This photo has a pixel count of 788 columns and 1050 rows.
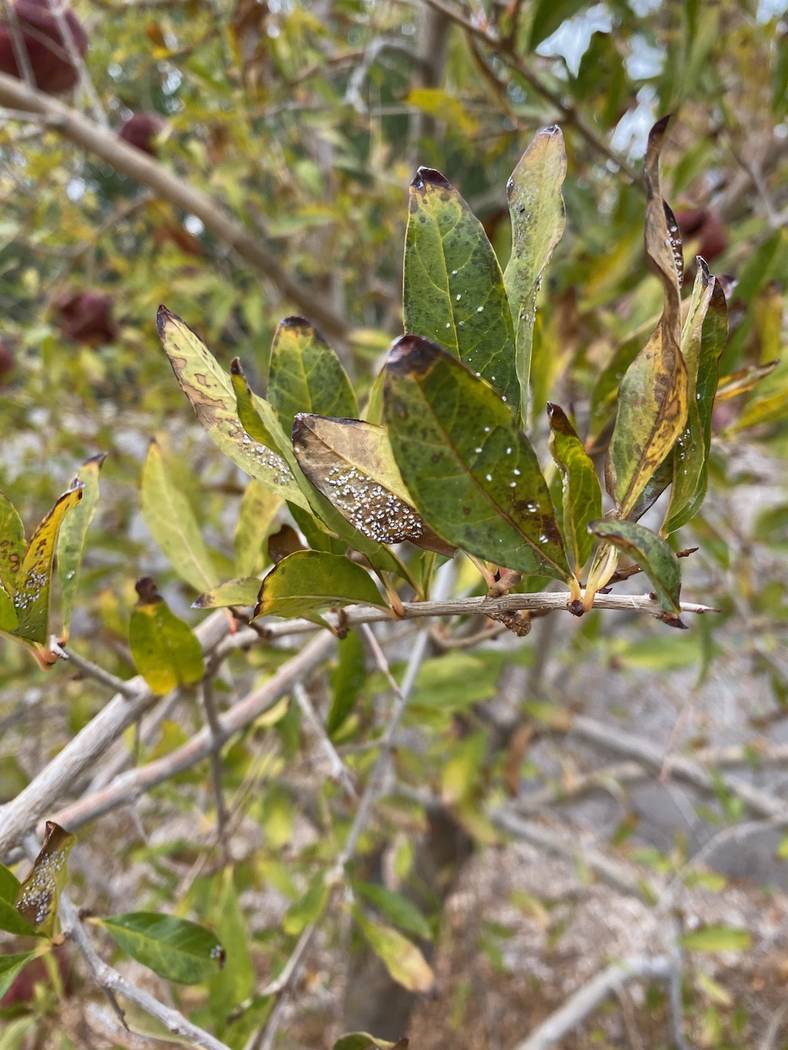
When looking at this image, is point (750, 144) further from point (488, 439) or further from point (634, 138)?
point (488, 439)

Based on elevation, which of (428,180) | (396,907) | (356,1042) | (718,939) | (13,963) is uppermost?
(428,180)

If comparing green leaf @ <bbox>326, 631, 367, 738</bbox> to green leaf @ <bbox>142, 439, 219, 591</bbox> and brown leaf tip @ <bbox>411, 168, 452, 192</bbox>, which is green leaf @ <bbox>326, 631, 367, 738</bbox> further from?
brown leaf tip @ <bbox>411, 168, 452, 192</bbox>

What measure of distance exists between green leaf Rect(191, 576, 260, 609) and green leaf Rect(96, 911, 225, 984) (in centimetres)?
22

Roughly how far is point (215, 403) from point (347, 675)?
1.14ft

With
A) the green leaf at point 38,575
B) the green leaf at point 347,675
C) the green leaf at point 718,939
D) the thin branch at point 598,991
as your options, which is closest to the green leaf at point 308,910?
the green leaf at point 347,675

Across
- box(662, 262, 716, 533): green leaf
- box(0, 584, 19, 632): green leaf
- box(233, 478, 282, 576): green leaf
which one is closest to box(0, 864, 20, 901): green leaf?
box(0, 584, 19, 632): green leaf

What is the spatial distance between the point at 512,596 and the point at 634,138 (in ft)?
3.97

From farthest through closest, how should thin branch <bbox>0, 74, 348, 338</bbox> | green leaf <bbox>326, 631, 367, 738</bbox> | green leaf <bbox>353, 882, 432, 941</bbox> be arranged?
thin branch <bbox>0, 74, 348, 338</bbox> → green leaf <bbox>353, 882, 432, 941</bbox> → green leaf <bbox>326, 631, 367, 738</bbox>

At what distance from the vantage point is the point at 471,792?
1298mm

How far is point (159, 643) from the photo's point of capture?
0.43 meters

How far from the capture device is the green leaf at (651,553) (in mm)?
208

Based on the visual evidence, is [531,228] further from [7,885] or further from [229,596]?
[7,885]

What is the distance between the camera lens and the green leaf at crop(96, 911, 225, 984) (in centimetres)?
40

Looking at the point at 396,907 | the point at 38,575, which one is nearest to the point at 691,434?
→ the point at 38,575
